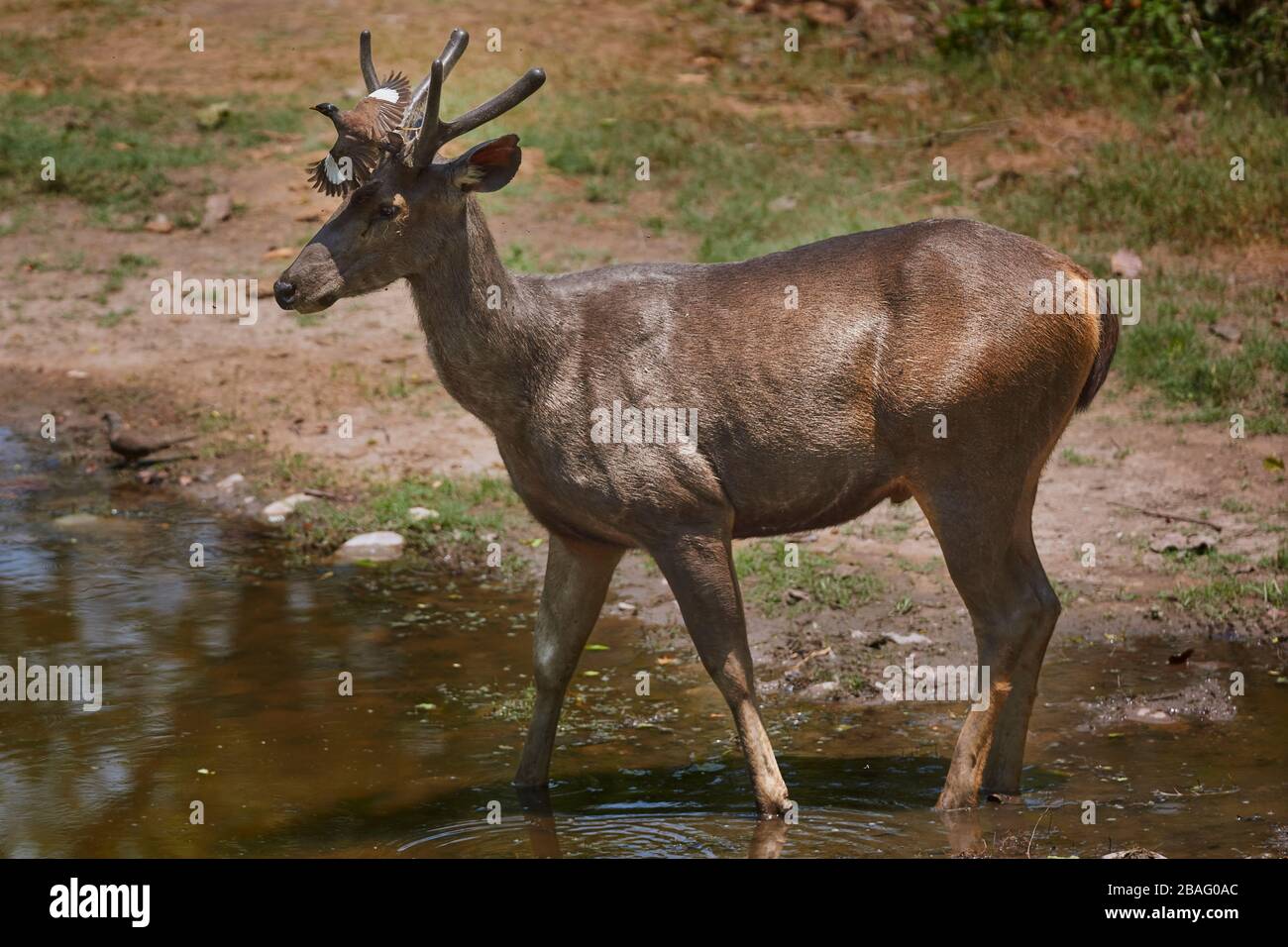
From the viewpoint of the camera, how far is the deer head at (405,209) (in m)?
6.30

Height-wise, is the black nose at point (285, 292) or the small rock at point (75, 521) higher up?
the black nose at point (285, 292)

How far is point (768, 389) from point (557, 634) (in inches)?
51.9

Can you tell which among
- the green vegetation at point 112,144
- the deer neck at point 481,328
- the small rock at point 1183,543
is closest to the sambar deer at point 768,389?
the deer neck at point 481,328

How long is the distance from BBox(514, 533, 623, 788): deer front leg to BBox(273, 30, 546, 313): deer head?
1343mm

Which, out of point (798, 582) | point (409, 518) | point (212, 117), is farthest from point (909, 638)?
point (212, 117)

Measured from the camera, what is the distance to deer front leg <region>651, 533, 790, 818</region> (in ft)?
21.8

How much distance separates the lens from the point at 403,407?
38.2 feet

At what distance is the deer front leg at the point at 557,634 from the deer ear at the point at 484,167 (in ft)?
4.78

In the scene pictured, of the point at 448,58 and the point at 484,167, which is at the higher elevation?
the point at 448,58

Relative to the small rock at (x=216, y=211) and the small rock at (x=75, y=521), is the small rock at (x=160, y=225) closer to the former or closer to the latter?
the small rock at (x=216, y=211)

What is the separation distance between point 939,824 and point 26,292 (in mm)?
8902

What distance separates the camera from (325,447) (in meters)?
11.3

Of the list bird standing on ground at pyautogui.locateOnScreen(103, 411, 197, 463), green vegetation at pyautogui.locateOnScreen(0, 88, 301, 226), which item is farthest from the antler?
green vegetation at pyautogui.locateOnScreen(0, 88, 301, 226)

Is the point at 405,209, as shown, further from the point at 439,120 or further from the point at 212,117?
the point at 212,117
